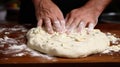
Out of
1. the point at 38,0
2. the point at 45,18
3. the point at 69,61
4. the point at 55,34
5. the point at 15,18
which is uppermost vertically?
the point at 15,18

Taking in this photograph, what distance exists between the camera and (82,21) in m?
1.53

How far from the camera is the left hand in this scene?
150 centimetres

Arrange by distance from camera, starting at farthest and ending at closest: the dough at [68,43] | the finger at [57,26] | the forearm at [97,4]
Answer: the forearm at [97,4], the finger at [57,26], the dough at [68,43]

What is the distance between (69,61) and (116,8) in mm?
1506

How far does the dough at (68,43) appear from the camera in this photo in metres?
1.25

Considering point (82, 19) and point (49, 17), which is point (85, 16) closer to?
point (82, 19)

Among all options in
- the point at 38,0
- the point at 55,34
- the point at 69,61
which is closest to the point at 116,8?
the point at 38,0

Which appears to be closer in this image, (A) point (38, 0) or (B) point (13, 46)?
(B) point (13, 46)

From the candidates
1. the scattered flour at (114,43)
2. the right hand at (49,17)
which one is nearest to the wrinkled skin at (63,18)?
the right hand at (49,17)

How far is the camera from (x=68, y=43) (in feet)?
4.24

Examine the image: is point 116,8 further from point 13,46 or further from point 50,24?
point 13,46

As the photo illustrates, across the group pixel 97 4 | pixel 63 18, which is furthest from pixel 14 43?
pixel 97 4

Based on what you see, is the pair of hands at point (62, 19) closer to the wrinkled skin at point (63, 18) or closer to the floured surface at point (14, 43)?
the wrinkled skin at point (63, 18)

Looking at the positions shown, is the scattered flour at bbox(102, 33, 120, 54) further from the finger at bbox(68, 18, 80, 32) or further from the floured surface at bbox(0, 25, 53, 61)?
the floured surface at bbox(0, 25, 53, 61)
